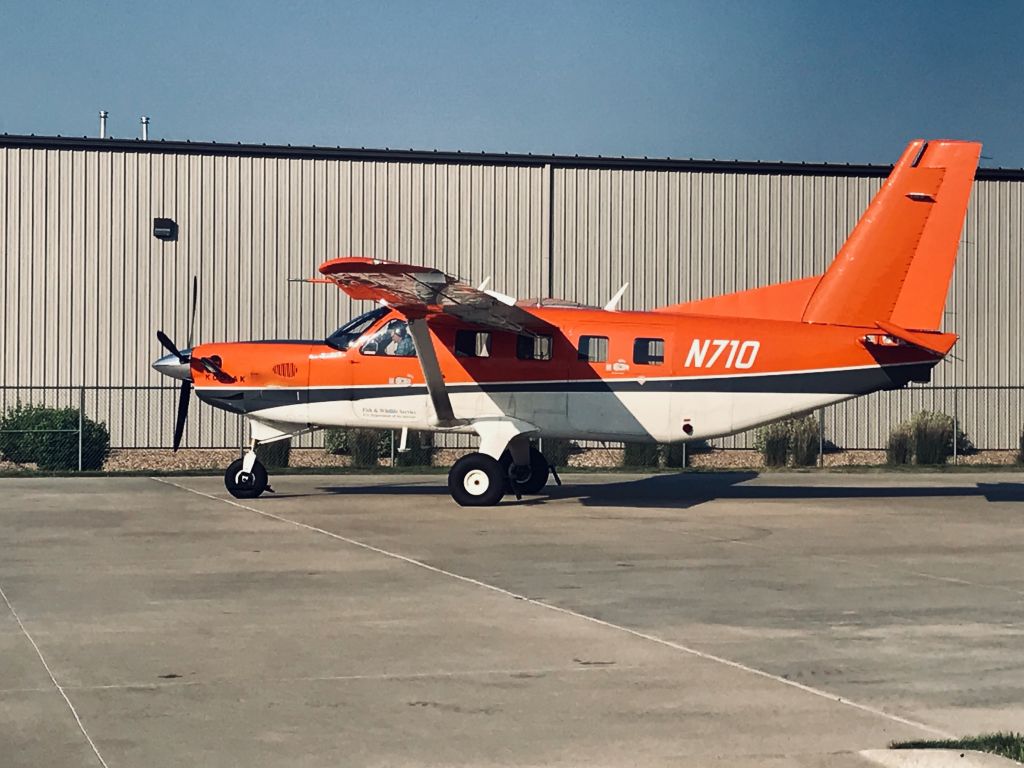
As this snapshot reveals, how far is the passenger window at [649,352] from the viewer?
1844 centimetres

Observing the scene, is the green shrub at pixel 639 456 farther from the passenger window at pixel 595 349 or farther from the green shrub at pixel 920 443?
the passenger window at pixel 595 349

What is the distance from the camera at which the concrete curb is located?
5.87 m

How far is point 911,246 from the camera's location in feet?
59.7

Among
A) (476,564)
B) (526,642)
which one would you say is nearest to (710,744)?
(526,642)

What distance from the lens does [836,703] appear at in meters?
7.14

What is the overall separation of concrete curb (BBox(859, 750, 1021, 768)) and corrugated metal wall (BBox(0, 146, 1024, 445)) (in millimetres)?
27617

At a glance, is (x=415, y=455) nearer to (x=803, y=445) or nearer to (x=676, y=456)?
(x=676, y=456)

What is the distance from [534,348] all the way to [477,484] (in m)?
2.09

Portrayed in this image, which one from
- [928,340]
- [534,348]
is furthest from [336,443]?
[928,340]

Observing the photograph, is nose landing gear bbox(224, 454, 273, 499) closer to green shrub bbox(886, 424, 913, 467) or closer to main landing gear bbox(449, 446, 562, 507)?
main landing gear bbox(449, 446, 562, 507)

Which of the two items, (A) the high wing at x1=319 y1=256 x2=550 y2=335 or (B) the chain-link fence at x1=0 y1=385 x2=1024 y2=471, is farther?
(B) the chain-link fence at x1=0 y1=385 x2=1024 y2=471

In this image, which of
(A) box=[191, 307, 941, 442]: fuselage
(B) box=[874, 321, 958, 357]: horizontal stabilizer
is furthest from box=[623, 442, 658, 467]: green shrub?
(B) box=[874, 321, 958, 357]: horizontal stabilizer

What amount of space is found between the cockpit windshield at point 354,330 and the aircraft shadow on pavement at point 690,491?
106 inches

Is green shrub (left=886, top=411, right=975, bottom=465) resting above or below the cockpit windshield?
below
